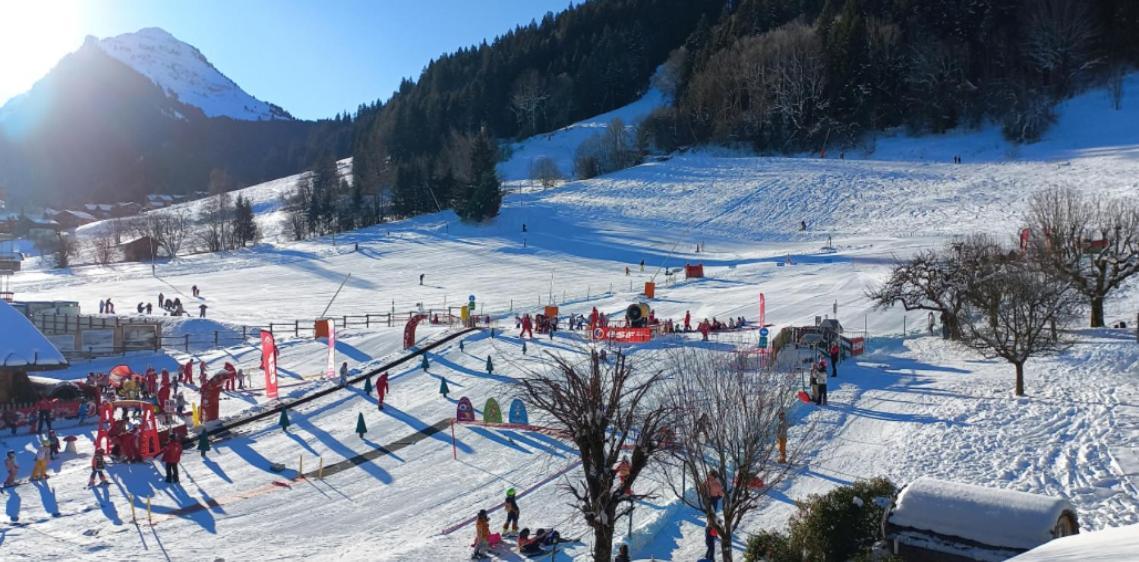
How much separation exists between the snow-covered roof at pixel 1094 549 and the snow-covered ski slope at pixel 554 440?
11.1 metres

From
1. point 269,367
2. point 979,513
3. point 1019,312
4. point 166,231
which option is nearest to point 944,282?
point 1019,312

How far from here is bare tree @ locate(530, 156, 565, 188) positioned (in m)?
92.9

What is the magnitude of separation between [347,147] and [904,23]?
12435cm

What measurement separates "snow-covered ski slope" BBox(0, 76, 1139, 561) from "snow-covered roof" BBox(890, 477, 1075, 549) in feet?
16.9

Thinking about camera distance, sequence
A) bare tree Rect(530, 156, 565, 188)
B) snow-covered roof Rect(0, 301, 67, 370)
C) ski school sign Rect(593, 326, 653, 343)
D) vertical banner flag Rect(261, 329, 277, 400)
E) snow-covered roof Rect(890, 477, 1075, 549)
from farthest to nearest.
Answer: bare tree Rect(530, 156, 565, 188), ski school sign Rect(593, 326, 653, 343), snow-covered roof Rect(0, 301, 67, 370), vertical banner flag Rect(261, 329, 277, 400), snow-covered roof Rect(890, 477, 1075, 549)

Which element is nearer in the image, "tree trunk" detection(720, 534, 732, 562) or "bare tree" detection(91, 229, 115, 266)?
"tree trunk" detection(720, 534, 732, 562)

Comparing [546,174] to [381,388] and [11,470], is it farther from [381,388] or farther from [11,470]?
[11,470]

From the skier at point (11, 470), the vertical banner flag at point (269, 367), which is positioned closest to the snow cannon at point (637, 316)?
the vertical banner flag at point (269, 367)

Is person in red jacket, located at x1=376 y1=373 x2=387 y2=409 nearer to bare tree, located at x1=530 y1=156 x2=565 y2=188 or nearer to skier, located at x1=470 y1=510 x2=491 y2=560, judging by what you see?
skier, located at x1=470 y1=510 x2=491 y2=560

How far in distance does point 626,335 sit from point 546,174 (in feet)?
210

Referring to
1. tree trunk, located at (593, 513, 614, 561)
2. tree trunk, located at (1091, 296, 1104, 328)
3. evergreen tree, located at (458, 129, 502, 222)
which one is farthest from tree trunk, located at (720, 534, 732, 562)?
evergreen tree, located at (458, 129, 502, 222)

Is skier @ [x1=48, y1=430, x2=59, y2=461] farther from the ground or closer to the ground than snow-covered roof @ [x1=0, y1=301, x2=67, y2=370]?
closer to the ground

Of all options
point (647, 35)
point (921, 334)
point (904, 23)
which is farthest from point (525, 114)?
point (921, 334)

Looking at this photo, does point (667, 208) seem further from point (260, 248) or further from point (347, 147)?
point (347, 147)
